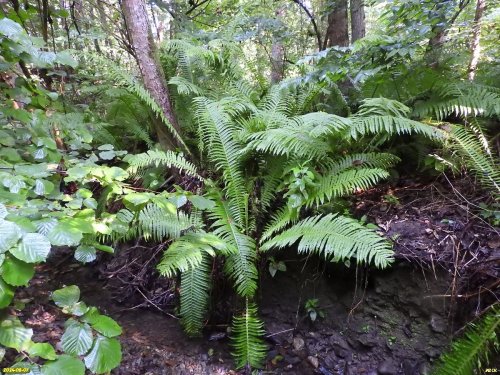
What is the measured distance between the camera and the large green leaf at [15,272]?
831 mm

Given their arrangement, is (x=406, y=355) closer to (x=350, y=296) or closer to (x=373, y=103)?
(x=350, y=296)

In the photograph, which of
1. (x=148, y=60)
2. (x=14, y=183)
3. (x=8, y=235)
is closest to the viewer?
(x=8, y=235)

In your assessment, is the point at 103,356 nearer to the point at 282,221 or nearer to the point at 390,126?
the point at 282,221

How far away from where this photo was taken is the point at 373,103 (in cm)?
220

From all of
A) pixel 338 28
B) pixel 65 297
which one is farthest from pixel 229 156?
pixel 338 28

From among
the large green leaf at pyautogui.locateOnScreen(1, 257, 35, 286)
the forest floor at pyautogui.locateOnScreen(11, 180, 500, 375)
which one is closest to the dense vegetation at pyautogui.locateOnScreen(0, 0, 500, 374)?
the large green leaf at pyautogui.locateOnScreen(1, 257, 35, 286)

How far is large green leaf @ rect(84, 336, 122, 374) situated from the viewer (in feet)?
3.03

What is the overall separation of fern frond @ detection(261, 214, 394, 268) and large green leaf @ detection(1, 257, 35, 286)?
1329mm

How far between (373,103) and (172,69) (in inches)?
86.2

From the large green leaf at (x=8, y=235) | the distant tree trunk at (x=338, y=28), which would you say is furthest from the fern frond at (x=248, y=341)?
the distant tree trunk at (x=338, y=28)

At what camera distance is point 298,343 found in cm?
216

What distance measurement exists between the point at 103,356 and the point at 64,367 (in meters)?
0.10

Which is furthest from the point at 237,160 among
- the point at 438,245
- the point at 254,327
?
the point at 438,245

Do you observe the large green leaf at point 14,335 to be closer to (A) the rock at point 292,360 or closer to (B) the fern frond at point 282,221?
(B) the fern frond at point 282,221
